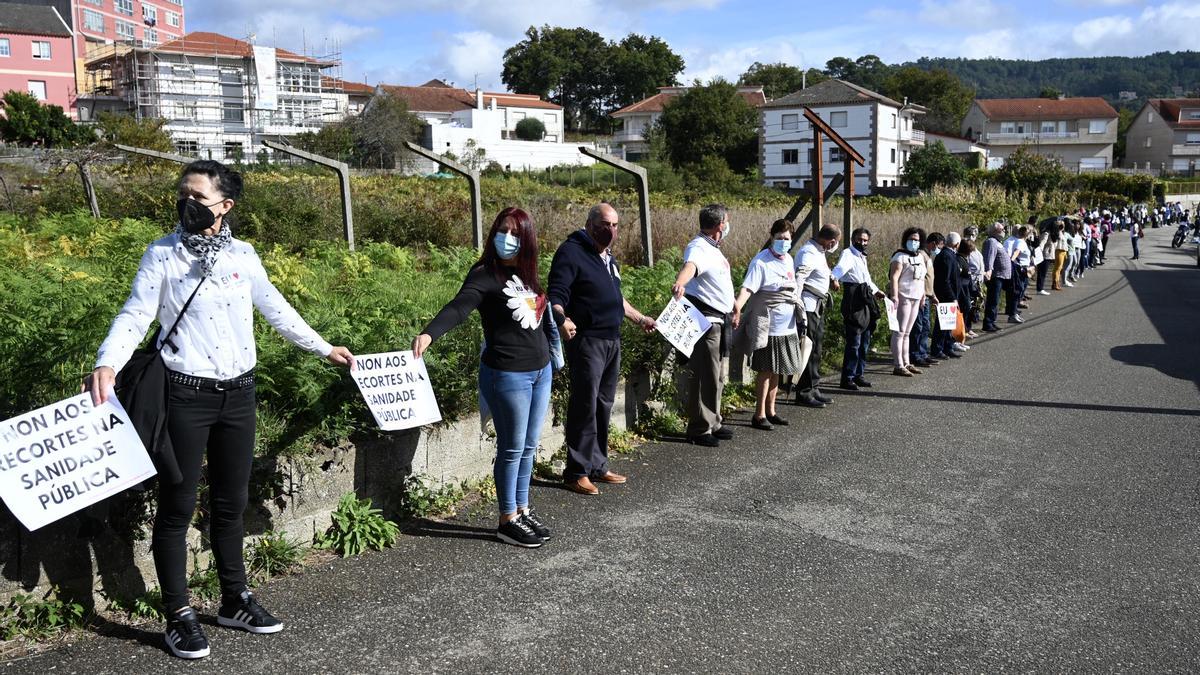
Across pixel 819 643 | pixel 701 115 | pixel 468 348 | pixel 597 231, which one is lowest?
pixel 819 643

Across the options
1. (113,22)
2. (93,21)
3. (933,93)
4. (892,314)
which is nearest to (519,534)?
(892,314)

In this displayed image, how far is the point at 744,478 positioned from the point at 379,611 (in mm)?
3118

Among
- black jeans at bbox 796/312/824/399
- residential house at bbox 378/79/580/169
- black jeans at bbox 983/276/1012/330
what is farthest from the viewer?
residential house at bbox 378/79/580/169

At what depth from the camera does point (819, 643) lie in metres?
4.36

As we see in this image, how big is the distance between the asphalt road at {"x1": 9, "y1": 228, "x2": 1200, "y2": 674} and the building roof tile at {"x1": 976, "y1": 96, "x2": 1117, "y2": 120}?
107941mm

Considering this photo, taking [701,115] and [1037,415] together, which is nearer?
[1037,415]

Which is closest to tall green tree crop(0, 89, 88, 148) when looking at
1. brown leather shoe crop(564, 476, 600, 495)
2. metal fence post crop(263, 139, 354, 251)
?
metal fence post crop(263, 139, 354, 251)

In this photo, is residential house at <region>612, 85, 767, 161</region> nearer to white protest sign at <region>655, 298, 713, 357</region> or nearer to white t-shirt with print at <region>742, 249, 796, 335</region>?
white t-shirt with print at <region>742, 249, 796, 335</region>

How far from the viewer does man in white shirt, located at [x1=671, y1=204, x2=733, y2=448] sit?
7.61m

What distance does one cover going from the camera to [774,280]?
8336 millimetres

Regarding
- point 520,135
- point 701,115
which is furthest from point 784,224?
point 520,135

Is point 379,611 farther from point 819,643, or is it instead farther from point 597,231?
point 597,231

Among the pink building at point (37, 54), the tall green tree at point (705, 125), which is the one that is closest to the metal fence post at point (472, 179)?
the tall green tree at point (705, 125)

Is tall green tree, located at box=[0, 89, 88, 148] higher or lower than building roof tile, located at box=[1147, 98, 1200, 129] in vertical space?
lower
